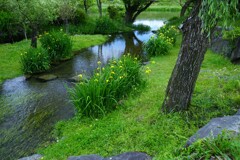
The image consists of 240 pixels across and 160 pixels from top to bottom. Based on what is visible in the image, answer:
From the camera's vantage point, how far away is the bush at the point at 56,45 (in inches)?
587

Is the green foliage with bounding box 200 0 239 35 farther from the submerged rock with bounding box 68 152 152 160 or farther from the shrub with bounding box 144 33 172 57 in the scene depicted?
the shrub with bounding box 144 33 172 57

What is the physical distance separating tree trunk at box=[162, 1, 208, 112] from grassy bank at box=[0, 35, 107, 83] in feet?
28.9

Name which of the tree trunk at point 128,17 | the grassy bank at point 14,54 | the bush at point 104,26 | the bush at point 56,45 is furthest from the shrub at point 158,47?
the tree trunk at point 128,17

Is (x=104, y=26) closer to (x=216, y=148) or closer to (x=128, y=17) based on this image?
(x=128, y=17)

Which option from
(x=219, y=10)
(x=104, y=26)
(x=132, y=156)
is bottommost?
(x=104, y=26)

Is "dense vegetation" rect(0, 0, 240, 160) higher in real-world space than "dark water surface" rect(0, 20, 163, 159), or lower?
higher

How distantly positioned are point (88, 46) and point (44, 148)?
14416 millimetres

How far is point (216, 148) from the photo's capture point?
396cm

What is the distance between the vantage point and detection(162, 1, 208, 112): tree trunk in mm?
5488

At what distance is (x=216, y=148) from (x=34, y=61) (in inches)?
424

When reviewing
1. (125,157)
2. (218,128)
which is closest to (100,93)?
(125,157)

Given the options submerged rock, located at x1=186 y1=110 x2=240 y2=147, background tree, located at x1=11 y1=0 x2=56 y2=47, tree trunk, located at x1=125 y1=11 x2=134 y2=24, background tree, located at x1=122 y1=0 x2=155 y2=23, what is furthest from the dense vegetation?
tree trunk, located at x1=125 y1=11 x2=134 y2=24

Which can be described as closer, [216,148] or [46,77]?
[216,148]

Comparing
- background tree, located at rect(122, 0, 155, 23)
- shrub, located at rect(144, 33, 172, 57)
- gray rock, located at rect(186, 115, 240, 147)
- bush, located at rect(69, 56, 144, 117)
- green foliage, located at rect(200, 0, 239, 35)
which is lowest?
shrub, located at rect(144, 33, 172, 57)
